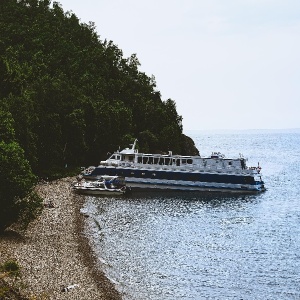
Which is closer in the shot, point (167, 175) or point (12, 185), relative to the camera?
point (12, 185)

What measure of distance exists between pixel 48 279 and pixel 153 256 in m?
13.0

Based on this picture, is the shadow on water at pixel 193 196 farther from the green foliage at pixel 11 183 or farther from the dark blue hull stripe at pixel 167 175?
the green foliage at pixel 11 183

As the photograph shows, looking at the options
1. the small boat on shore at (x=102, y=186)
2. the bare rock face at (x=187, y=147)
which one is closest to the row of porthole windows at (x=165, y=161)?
the small boat on shore at (x=102, y=186)

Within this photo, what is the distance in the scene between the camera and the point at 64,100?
9512 centimetres

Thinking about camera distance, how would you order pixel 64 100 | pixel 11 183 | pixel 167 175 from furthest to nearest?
pixel 64 100
pixel 167 175
pixel 11 183

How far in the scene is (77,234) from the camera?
169ft

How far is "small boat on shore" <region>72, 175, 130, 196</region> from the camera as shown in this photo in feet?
244

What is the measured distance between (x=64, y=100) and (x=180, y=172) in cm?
2726

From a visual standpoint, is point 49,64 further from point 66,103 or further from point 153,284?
point 153,284

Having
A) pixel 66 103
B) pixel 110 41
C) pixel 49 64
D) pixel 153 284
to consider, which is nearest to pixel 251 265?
pixel 153 284

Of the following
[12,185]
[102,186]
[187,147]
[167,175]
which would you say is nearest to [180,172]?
[167,175]

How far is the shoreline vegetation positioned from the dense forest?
15.5 feet

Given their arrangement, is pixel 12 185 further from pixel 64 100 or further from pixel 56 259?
pixel 64 100

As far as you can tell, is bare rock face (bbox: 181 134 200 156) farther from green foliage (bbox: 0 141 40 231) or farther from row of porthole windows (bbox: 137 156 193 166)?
green foliage (bbox: 0 141 40 231)
